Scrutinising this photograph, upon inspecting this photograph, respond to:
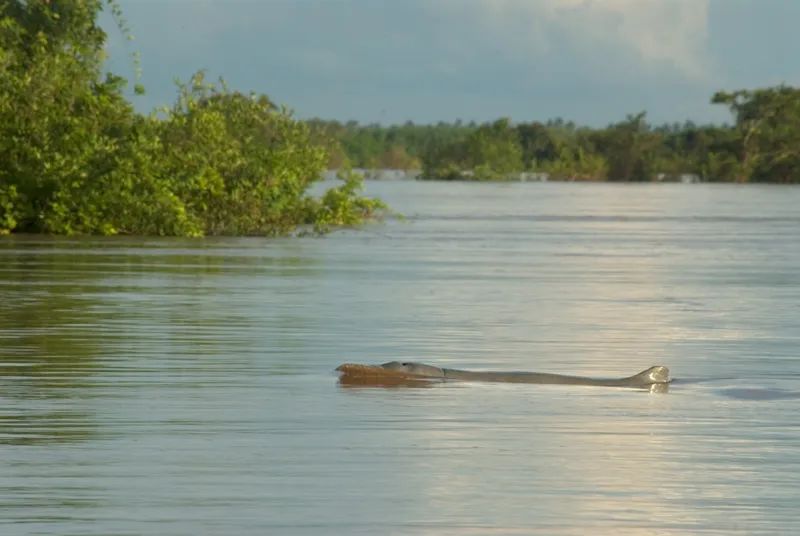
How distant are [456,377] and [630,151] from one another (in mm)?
109716

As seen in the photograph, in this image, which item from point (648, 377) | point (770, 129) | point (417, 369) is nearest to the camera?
point (648, 377)

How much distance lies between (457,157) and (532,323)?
10618 cm

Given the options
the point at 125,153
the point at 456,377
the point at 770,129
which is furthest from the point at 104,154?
the point at 770,129

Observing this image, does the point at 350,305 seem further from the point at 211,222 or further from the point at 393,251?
the point at 211,222

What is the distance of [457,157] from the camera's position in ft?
401

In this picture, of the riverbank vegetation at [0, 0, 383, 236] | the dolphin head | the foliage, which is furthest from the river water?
the foliage

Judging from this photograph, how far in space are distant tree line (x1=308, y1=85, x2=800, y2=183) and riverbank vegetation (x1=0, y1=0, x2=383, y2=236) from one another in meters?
68.9

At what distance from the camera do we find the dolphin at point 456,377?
11445 mm

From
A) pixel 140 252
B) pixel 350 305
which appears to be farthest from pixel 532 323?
pixel 140 252

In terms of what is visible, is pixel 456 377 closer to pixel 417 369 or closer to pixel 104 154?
pixel 417 369

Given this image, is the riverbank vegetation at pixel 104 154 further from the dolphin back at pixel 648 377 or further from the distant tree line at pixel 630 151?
the distant tree line at pixel 630 151

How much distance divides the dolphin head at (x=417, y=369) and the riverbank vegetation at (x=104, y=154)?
20181mm

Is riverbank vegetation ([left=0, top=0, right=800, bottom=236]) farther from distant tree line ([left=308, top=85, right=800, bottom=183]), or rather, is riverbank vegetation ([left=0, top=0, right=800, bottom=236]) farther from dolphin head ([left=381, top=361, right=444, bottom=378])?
distant tree line ([left=308, top=85, right=800, bottom=183])

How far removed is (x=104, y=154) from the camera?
31.7 m
